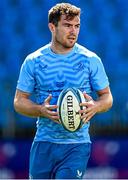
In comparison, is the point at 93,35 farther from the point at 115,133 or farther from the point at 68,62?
the point at 68,62

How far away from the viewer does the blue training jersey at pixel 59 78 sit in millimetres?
4496

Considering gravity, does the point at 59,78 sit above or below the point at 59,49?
below

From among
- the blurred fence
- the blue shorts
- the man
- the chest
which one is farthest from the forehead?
the blurred fence

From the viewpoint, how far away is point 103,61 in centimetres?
914

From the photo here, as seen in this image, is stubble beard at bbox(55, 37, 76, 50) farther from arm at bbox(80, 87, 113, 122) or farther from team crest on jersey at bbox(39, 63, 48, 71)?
arm at bbox(80, 87, 113, 122)

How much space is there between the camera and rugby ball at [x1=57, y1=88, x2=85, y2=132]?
4.36 m

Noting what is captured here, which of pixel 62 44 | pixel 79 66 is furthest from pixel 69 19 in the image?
pixel 79 66

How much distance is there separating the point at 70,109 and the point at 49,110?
0.14 m

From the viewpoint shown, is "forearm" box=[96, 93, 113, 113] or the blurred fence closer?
"forearm" box=[96, 93, 113, 113]

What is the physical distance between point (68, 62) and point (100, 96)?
33cm

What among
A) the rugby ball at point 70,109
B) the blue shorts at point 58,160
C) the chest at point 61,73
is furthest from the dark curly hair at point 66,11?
the blue shorts at point 58,160

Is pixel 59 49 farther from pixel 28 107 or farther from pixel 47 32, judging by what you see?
pixel 47 32

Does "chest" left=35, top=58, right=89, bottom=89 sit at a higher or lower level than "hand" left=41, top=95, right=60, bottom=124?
higher

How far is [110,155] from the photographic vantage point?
7797 millimetres
